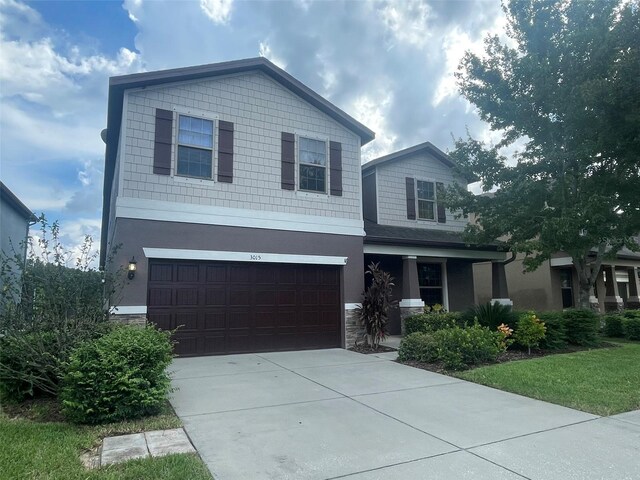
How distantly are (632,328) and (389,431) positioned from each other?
12838 mm

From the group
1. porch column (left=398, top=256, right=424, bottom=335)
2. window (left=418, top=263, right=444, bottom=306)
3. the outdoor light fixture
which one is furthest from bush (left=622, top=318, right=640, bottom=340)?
the outdoor light fixture

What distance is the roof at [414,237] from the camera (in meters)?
12.9

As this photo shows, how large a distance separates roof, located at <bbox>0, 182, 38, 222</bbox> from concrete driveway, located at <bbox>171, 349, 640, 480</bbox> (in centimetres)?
1043

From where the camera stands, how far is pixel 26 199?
15984 mm

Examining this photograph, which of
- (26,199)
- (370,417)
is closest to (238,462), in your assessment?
(370,417)

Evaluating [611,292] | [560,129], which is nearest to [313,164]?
[560,129]

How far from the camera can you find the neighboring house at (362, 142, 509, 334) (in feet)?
48.5

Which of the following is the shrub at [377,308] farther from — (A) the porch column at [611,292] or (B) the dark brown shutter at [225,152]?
(A) the porch column at [611,292]

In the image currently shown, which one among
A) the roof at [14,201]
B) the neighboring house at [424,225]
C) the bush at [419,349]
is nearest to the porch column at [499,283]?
the neighboring house at [424,225]

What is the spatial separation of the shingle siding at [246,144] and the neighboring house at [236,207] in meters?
0.03

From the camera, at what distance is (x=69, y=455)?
418 centimetres

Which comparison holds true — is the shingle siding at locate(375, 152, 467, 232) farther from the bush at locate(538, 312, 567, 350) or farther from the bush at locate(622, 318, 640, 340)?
the bush at locate(622, 318, 640, 340)

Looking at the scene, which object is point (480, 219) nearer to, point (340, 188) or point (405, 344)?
point (340, 188)

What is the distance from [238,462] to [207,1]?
462 inches
